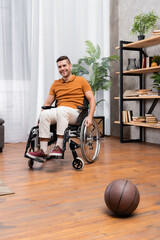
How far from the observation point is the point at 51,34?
4.39 m

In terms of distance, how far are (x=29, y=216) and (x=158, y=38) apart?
8.86ft

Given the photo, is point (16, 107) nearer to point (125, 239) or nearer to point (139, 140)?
point (139, 140)

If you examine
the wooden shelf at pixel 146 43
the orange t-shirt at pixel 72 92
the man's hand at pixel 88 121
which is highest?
the wooden shelf at pixel 146 43

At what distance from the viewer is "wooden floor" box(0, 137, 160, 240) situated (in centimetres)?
135

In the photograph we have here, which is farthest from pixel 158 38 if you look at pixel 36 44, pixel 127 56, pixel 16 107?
pixel 16 107

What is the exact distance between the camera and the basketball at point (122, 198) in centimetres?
147

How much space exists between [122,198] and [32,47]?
3197mm

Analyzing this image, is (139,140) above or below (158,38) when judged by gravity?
below

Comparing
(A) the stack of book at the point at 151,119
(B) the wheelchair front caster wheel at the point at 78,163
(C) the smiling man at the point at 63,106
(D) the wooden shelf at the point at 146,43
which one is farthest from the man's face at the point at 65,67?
(A) the stack of book at the point at 151,119

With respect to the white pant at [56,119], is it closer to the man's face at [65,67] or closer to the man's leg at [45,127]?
the man's leg at [45,127]

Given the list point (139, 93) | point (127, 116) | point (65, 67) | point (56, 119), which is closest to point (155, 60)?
point (139, 93)

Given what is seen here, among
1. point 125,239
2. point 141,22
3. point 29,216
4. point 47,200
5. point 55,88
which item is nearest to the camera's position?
point 125,239

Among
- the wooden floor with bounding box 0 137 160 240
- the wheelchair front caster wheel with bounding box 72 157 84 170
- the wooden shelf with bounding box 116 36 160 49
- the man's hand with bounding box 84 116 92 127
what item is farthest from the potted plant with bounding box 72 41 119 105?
the wheelchair front caster wheel with bounding box 72 157 84 170

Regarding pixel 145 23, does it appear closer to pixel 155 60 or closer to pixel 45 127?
pixel 155 60
